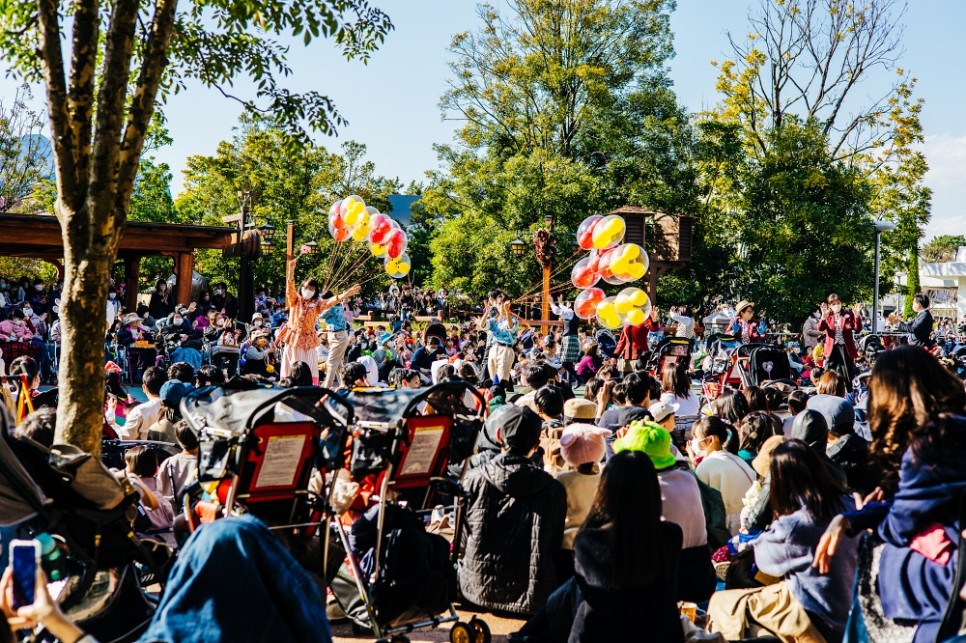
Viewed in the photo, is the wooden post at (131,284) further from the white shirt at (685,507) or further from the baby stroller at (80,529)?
the white shirt at (685,507)

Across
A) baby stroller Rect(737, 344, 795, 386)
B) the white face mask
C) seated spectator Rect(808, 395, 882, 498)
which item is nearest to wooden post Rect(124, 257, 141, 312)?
baby stroller Rect(737, 344, 795, 386)

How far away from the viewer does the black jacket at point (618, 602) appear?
3562 millimetres

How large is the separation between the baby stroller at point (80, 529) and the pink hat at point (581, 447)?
2255 millimetres

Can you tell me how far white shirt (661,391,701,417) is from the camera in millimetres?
8611

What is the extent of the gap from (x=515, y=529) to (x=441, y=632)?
80 cm

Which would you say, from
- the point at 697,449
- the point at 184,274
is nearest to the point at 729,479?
the point at 697,449

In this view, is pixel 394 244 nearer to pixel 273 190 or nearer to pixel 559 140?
pixel 559 140

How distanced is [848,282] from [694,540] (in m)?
24.4

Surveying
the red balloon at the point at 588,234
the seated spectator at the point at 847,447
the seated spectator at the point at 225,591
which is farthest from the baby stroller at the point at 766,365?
the seated spectator at the point at 225,591

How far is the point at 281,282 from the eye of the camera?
34.9 meters

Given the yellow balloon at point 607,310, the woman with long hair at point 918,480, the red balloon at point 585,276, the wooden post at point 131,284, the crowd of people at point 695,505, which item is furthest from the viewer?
the wooden post at point 131,284

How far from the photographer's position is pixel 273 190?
114ft

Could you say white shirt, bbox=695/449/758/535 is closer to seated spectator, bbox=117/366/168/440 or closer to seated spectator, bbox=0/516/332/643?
seated spectator, bbox=0/516/332/643

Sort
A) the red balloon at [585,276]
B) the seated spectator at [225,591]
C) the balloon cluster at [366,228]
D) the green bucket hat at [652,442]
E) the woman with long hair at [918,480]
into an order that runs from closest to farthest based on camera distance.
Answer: the seated spectator at [225,591]
the woman with long hair at [918,480]
the green bucket hat at [652,442]
the balloon cluster at [366,228]
the red balloon at [585,276]
